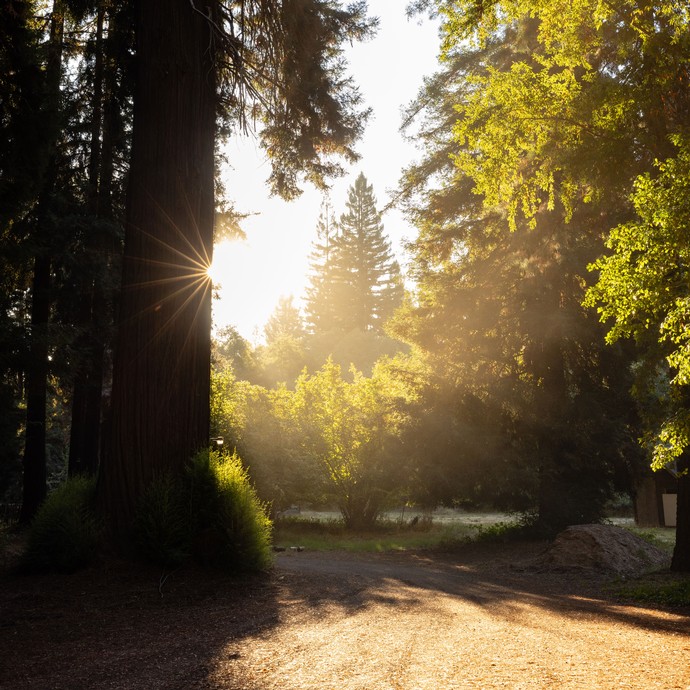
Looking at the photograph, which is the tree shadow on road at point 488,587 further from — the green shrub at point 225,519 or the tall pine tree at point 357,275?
the tall pine tree at point 357,275

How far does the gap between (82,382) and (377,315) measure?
5265 centimetres

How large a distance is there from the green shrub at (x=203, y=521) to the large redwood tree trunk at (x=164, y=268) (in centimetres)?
31

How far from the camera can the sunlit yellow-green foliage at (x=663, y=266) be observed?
19.9 ft

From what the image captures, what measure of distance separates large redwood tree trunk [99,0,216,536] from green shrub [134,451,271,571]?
0.31 meters

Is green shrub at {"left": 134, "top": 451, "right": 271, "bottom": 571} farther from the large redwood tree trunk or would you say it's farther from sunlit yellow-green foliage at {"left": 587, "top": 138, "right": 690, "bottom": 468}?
sunlit yellow-green foliage at {"left": 587, "top": 138, "right": 690, "bottom": 468}

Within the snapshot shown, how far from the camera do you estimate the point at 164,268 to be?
796 centimetres

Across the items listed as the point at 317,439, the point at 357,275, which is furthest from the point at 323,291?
the point at 317,439

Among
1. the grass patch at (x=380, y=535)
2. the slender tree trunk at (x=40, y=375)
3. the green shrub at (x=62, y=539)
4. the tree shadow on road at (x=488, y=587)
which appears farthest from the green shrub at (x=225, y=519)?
the grass patch at (x=380, y=535)

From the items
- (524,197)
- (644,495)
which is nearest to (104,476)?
(524,197)

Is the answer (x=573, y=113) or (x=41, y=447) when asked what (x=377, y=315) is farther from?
(x=573, y=113)

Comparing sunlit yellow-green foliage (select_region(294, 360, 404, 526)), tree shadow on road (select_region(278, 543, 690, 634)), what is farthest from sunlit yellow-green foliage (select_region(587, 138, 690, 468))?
sunlit yellow-green foliage (select_region(294, 360, 404, 526))

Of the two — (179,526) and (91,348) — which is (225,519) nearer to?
(179,526)

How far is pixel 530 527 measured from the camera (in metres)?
16.0

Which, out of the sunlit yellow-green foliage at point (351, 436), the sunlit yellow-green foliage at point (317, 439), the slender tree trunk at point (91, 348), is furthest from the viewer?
the sunlit yellow-green foliage at point (351, 436)
